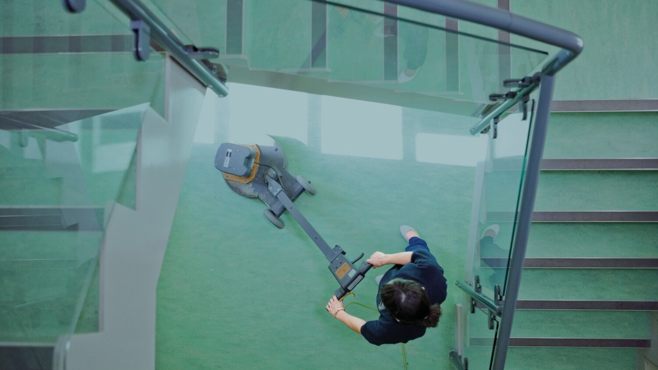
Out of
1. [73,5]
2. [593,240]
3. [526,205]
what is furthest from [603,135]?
[73,5]

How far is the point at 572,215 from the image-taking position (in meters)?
2.70

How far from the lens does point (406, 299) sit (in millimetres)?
2279

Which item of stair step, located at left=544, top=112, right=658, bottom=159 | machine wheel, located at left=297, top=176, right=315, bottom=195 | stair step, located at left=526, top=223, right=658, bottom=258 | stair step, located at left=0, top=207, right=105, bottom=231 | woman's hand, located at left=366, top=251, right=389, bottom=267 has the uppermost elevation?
stair step, located at left=544, top=112, right=658, bottom=159

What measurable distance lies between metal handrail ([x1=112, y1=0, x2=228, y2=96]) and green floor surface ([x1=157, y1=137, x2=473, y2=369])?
0.86m

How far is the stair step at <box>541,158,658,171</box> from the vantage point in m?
2.64

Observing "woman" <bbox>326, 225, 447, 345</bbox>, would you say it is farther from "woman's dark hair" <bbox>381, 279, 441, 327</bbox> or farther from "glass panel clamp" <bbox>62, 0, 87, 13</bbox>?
"glass panel clamp" <bbox>62, 0, 87, 13</bbox>

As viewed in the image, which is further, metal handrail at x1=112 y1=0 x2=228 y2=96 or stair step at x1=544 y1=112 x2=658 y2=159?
stair step at x1=544 y1=112 x2=658 y2=159

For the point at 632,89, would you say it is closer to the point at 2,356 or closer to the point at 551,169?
the point at 551,169

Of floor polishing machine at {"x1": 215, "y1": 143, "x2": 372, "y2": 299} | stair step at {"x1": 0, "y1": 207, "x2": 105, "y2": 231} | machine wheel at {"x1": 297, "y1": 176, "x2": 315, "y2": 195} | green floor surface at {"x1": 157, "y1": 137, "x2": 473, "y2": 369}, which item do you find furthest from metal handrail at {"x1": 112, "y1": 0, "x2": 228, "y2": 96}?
green floor surface at {"x1": 157, "y1": 137, "x2": 473, "y2": 369}

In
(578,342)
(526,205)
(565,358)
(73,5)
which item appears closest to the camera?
(73,5)

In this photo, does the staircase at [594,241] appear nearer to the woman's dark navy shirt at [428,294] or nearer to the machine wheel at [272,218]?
the woman's dark navy shirt at [428,294]

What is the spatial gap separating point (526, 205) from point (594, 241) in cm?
108

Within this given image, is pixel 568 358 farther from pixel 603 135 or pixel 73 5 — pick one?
pixel 73 5

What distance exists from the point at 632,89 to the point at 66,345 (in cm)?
304
